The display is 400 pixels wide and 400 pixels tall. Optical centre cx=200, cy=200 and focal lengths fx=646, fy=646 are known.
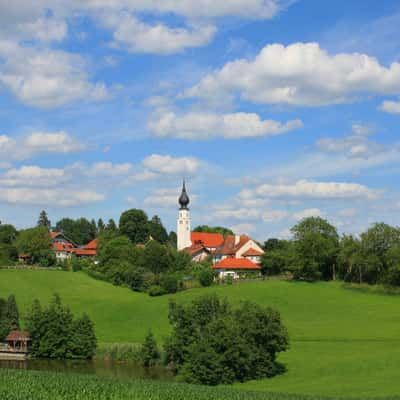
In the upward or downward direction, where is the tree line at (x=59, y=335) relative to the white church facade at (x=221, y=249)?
downward

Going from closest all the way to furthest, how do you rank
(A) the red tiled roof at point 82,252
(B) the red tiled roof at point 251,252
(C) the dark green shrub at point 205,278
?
(C) the dark green shrub at point 205,278
(B) the red tiled roof at point 251,252
(A) the red tiled roof at point 82,252

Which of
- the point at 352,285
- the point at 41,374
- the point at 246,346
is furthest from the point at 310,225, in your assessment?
the point at 41,374

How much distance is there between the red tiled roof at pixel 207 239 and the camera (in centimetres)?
15212

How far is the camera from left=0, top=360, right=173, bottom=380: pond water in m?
53.7

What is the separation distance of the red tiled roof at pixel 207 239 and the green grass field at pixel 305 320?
144 feet

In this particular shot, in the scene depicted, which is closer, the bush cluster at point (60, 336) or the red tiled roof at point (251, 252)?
the bush cluster at point (60, 336)

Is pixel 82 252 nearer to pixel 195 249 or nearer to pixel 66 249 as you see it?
pixel 66 249

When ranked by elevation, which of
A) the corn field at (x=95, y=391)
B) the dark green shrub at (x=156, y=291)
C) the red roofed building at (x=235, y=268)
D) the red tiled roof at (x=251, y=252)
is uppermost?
the red tiled roof at (x=251, y=252)

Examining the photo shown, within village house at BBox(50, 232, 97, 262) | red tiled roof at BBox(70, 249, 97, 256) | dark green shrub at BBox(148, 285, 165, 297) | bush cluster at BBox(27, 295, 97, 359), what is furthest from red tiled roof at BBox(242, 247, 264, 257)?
bush cluster at BBox(27, 295, 97, 359)

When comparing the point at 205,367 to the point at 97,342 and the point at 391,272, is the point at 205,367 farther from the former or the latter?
the point at 391,272

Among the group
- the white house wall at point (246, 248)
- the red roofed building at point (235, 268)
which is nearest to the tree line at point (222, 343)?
the red roofed building at point (235, 268)

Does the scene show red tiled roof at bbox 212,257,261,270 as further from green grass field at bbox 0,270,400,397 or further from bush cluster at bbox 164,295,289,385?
bush cluster at bbox 164,295,289,385

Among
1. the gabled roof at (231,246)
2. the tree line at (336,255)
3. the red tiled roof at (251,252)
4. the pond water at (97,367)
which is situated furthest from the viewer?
the gabled roof at (231,246)

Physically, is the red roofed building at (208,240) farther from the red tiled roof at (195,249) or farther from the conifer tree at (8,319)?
the conifer tree at (8,319)
